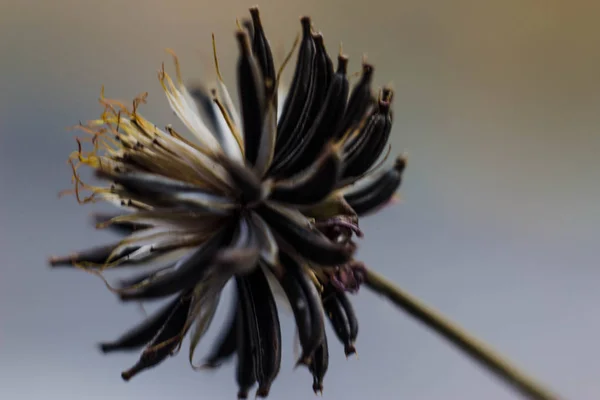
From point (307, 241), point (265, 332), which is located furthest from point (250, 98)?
point (265, 332)

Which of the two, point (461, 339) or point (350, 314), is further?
point (350, 314)

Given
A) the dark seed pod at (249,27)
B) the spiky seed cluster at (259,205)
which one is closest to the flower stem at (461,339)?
the spiky seed cluster at (259,205)

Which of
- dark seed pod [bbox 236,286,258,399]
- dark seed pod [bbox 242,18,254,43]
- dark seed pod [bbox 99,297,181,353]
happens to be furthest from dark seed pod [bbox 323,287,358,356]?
dark seed pod [bbox 242,18,254,43]

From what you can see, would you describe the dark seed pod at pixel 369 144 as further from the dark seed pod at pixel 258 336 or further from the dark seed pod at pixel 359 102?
the dark seed pod at pixel 258 336

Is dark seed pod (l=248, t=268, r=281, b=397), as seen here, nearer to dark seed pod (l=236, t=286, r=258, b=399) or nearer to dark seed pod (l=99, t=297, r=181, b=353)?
Result: dark seed pod (l=236, t=286, r=258, b=399)

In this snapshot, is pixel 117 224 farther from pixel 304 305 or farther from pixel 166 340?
pixel 304 305

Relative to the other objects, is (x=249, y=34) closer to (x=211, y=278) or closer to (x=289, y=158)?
(x=289, y=158)

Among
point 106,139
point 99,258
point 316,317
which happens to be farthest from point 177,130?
point 316,317
